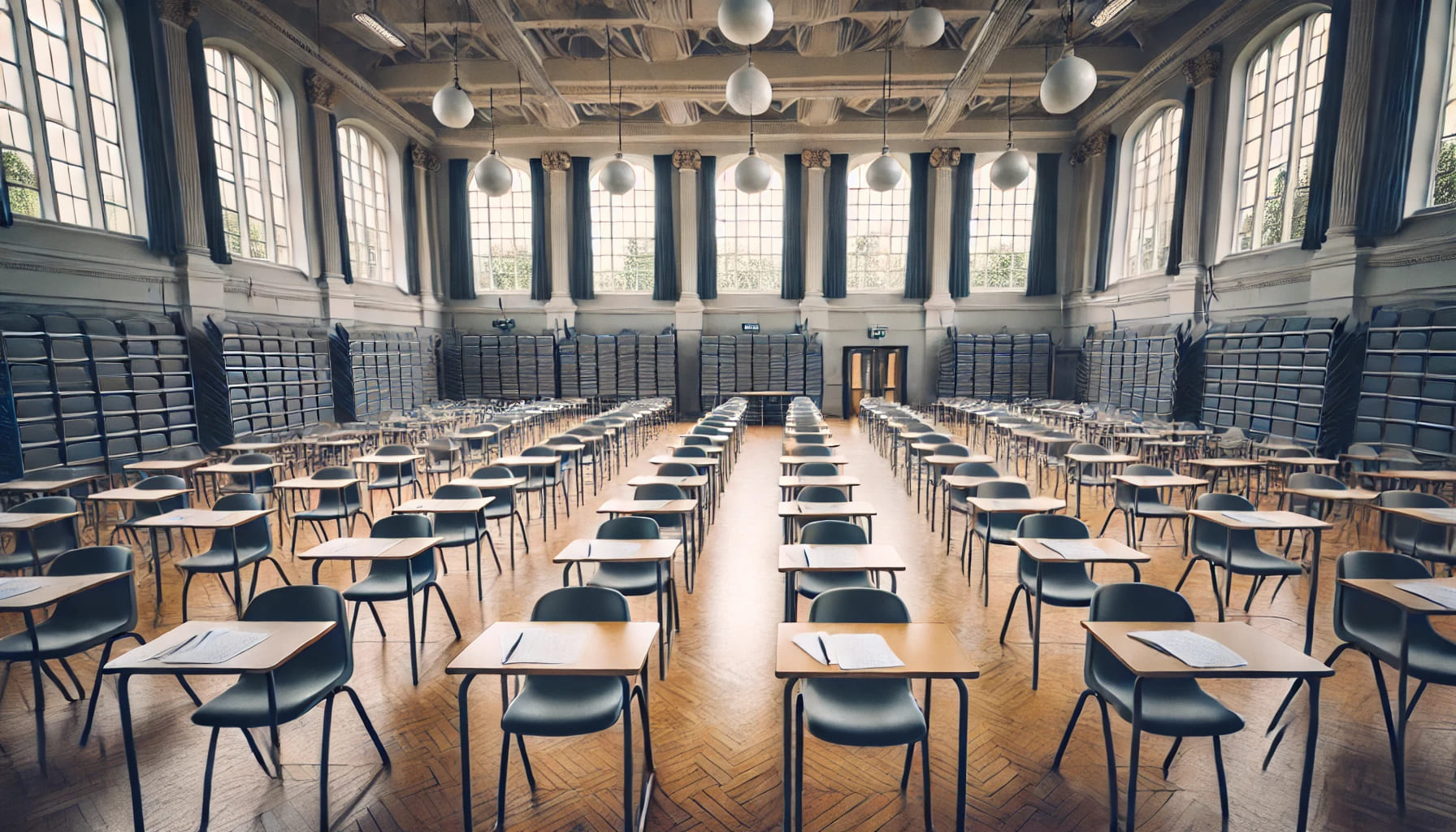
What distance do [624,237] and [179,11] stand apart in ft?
35.3

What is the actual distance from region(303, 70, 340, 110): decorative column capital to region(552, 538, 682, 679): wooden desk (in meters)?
13.8

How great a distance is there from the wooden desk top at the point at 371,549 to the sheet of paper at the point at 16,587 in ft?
3.79

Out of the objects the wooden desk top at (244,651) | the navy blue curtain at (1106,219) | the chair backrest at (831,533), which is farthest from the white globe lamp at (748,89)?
the navy blue curtain at (1106,219)

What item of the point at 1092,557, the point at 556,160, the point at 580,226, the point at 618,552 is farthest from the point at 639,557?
the point at 556,160

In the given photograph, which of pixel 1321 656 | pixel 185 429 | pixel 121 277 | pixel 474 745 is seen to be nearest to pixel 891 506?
pixel 1321 656

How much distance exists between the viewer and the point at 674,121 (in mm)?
16453

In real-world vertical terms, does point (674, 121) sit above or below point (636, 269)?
above

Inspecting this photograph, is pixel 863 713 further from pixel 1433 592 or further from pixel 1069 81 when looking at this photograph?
pixel 1069 81

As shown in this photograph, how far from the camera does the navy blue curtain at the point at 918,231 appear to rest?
17875 mm

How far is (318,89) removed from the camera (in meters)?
12.9

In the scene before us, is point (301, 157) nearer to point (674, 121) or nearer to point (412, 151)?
point (412, 151)

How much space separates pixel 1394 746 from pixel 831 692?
2489 mm

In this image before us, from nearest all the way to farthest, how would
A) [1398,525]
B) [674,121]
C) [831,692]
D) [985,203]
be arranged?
[831,692], [1398,525], [674,121], [985,203]

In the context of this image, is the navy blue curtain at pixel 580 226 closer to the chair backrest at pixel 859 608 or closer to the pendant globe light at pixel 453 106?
the pendant globe light at pixel 453 106
